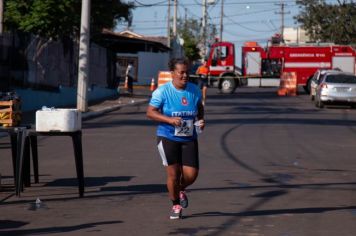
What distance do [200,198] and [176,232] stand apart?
94.1 inches

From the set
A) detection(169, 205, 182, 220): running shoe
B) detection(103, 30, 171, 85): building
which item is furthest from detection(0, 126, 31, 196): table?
detection(103, 30, 171, 85): building

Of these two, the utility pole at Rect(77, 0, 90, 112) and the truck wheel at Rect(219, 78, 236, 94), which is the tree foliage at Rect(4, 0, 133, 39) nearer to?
the utility pole at Rect(77, 0, 90, 112)

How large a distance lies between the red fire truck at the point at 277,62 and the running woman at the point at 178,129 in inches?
1706

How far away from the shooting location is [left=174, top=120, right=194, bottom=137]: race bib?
930 centimetres

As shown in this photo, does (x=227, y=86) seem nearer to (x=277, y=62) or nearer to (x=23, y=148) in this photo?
(x=277, y=62)

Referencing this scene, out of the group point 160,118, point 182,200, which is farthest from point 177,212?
point 160,118

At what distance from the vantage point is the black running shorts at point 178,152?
938 cm

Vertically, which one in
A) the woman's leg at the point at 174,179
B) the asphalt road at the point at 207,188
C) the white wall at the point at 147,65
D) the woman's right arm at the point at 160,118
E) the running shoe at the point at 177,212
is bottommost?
the asphalt road at the point at 207,188

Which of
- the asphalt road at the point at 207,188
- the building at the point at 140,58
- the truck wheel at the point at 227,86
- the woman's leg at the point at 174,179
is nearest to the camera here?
the asphalt road at the point at 207,188

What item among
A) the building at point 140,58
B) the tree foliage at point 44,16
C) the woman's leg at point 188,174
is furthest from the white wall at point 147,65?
the woman's leg at point 188,174

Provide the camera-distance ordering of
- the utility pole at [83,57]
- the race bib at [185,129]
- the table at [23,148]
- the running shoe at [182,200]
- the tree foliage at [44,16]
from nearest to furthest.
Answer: the race bib at [185,129] → the running shoe at [182,200] → the table at [23,148] → the utility pole at [83,57] → the tree foliage at [44,16]

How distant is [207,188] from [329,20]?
5971cm

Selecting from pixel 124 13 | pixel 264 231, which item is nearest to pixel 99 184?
pixel 264 231

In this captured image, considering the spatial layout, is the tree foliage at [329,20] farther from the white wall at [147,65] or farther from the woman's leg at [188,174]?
the woman's leg at [188,174]
